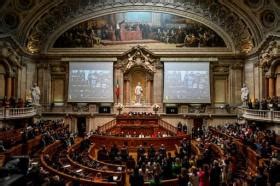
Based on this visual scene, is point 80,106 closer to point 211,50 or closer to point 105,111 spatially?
point 105,111

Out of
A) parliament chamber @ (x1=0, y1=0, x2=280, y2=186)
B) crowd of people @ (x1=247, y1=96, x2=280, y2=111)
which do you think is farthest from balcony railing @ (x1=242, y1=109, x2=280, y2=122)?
parliament chamber @ (x1=0, y1=0, x2=280, y2=186)

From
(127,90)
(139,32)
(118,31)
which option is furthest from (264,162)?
(118,31)

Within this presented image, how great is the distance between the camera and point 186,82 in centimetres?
3438

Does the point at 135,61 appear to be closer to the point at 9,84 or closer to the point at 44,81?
the point at 44,81

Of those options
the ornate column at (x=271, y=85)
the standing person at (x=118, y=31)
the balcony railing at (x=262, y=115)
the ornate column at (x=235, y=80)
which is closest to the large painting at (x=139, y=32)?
the standing person at (x=118, y=31)

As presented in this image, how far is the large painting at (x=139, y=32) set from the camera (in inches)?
1373

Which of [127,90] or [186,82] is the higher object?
[186,82]

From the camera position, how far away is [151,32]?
3519cm

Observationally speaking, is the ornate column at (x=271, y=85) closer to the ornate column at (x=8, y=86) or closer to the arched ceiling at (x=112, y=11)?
the arched ceiling at (x=112, y=11)

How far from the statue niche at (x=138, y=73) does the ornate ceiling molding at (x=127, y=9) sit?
4.91 metres

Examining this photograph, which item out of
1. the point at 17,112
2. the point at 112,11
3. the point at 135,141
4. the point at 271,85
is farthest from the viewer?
the point at 112,11

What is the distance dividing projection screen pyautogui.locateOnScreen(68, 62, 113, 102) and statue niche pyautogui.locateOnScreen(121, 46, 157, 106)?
177cm

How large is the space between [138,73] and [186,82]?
5.30 meters

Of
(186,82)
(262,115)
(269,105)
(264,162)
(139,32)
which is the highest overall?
(139,32)
